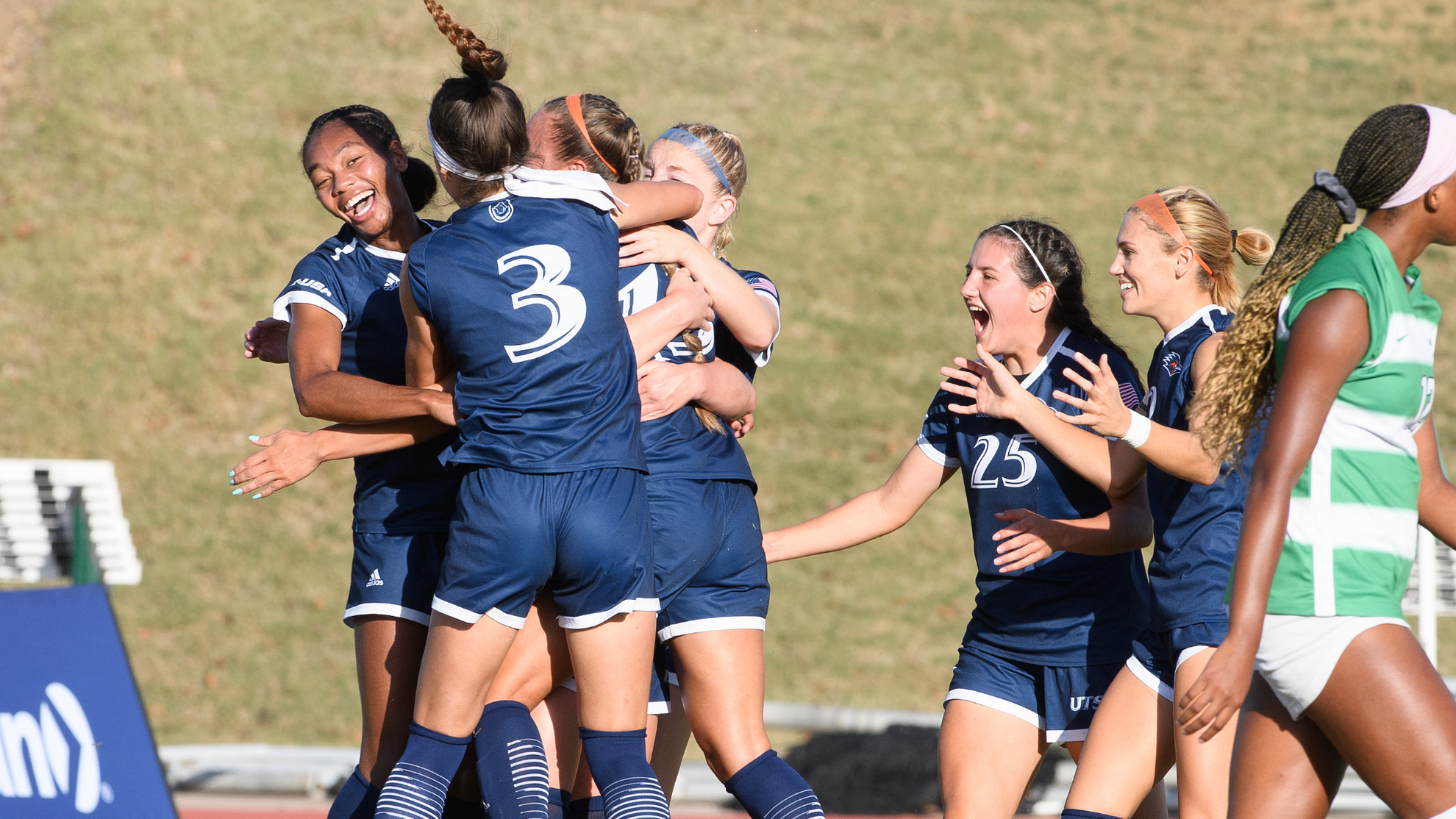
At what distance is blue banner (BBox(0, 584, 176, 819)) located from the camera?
12.3 ft

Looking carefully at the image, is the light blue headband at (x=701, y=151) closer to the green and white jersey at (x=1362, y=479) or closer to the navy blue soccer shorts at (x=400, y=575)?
the navy blue soccer shorts at (x=400, y=575)

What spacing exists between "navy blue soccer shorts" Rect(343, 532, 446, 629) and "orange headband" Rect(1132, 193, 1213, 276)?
199 cm

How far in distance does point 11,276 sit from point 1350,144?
397 inches

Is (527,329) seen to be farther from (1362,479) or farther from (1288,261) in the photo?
(1362,479)

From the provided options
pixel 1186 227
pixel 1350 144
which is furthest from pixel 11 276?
pixel 1350 144

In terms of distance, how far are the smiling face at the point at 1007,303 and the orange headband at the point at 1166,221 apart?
32 centimetres

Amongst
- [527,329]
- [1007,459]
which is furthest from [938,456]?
[527,329]

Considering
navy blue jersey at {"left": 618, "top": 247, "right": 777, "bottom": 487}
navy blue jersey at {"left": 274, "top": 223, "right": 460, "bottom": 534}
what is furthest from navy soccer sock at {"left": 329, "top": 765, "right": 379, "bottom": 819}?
navy blue jersey at {"left": 618, "top": 247, "right": 777, "bottom": 487}

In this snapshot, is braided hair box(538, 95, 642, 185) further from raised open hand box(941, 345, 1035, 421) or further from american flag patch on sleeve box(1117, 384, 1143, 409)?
american flag patch on sleeve box(1117, 384, 1143, 409)

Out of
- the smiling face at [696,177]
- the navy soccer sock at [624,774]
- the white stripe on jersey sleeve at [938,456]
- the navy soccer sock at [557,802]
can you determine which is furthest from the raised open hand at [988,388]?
→ the navy soccer sock at [557,802]

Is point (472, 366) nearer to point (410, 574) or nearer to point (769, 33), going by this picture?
point (410, 574)

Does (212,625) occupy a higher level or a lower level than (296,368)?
lower

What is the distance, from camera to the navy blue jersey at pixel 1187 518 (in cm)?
305

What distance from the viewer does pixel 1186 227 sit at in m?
3.40
